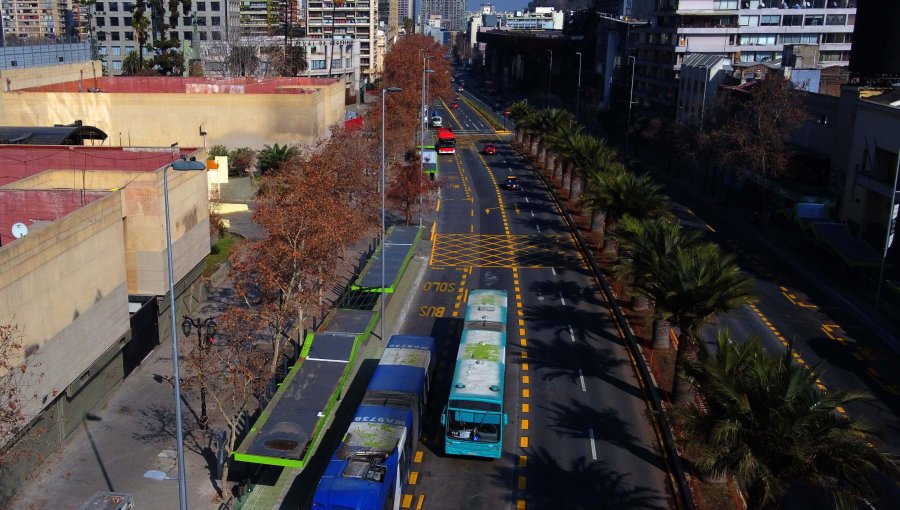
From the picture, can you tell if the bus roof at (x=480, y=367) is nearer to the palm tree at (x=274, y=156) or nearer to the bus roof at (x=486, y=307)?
the bus roof at (x=486, y=307)

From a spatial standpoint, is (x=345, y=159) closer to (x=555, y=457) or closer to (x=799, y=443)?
(x=555, y=457)

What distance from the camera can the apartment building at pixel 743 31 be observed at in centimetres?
9969

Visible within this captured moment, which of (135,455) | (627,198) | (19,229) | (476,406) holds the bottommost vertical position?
(135,455)

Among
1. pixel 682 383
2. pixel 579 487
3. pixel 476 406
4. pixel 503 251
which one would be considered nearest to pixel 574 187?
pixel 503 251

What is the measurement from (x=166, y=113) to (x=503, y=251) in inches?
1357

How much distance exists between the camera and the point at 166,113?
70.1 m

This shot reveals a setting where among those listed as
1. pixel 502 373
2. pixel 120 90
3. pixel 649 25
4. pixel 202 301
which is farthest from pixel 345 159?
pixel 649 25

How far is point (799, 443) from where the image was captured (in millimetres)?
18953

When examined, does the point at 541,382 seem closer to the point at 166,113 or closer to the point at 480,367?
the point at 480,367

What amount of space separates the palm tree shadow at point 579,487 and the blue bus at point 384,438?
3534 mm

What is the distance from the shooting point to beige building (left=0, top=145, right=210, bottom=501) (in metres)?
25.2

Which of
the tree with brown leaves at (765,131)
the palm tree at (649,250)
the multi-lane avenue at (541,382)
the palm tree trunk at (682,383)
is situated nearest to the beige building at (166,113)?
the multi-lane avenue at (541,382)

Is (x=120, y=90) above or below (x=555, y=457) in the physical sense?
above

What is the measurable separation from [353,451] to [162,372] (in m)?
13.4
